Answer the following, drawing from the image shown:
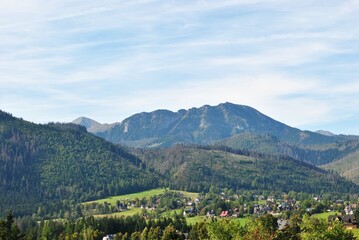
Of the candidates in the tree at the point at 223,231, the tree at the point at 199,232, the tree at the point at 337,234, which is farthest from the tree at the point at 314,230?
the tree at the point at 199,232

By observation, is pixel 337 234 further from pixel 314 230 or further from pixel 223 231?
pixel 223 231

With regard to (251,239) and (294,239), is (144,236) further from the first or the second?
(251,239)

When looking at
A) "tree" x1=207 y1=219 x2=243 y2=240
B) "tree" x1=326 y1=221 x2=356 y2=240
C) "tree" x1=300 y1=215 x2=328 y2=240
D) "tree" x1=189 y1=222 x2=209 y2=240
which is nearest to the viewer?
"tree" x1=300 y1=215 x2=328 y2=240

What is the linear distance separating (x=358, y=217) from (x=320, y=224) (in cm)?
5517

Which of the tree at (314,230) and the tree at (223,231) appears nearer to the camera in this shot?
the tree at (314,230)

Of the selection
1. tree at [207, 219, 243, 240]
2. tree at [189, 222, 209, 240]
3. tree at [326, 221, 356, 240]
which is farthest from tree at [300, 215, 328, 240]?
tree at [189, 222, 209, 240]

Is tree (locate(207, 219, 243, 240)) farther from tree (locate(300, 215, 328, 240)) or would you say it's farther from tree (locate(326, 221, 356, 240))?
tree (locate(326, 221, 356, 240))

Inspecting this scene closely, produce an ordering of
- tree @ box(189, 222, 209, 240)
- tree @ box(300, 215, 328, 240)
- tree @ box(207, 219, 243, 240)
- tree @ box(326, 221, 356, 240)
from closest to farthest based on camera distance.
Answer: tree @ box(300, 215, 328, 240) → tree @ box(326, 221, 356, 240) → tree @ box(207, 219, 243, 240) → tree @ box(189, 222, 209, 240)

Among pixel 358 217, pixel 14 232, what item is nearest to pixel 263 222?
pixel 358 217

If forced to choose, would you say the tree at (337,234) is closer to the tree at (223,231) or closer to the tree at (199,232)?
the tree at (223,231)

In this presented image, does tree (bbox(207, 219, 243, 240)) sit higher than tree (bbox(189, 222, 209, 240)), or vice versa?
tree (bbox(207, 219, 243, 240))

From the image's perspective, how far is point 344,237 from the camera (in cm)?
13638

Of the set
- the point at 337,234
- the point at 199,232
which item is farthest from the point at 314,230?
the point at 199,232

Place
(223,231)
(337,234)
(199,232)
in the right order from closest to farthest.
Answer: (337,234), (223,231), (199,232)
